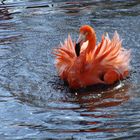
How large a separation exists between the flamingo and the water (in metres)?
0.15

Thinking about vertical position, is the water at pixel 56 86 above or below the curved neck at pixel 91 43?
below

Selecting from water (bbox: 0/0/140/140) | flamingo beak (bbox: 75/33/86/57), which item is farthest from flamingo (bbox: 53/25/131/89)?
water (bbox: 0/0/140/140)

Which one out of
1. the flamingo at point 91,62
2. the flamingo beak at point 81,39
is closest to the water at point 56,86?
the flamingo at point 91,62

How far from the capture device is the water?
6082mm

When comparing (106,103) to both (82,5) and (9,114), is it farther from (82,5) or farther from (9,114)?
(82,5)

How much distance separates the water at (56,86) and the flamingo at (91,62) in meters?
0.15

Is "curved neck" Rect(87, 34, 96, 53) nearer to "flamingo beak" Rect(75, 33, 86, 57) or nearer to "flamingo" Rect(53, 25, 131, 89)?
"flamingo" Rect(53, 25, 131, 89)

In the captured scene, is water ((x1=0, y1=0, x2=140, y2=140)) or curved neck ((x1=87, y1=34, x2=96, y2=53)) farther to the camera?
curved neck ((x1=87, y1=34, x2=96, y2=53))

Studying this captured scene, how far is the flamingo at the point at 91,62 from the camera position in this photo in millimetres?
7555

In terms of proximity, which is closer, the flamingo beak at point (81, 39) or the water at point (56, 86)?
the water at point (56, 86)

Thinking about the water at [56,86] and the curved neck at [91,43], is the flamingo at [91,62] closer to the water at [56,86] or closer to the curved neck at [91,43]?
the curved neck at [91,43]

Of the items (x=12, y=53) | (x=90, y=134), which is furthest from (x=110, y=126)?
(x=12, y=53)

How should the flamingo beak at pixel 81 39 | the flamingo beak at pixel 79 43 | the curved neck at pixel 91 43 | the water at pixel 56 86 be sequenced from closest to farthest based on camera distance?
1. the water at pixel 56 86
2. the flamingo beak at pixel 79 43
3. the flamingo beak at pixel 81 39
4. the curved neck at pixel 91 43

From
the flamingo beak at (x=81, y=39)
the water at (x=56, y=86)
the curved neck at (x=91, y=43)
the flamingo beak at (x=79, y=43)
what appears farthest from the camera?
the curved neck at (x=91, y=43)
